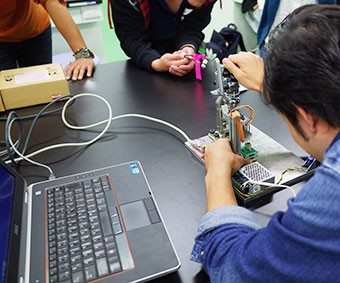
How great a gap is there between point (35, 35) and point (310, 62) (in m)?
1.58

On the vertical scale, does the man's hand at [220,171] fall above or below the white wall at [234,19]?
above

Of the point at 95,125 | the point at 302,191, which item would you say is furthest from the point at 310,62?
the point at 95,125

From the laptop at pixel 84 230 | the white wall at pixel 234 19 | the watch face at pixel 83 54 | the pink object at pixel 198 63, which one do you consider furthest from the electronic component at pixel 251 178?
the white wall at pixel 234 19

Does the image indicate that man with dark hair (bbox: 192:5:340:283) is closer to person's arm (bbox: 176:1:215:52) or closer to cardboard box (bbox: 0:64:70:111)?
cardboard box (bbox: 0:64:70:111)

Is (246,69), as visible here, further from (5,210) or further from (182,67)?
(5,210)

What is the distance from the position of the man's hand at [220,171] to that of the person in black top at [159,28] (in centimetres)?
55

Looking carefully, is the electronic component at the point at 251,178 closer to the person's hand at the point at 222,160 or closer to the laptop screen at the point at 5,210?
the person's hand at the point at 222,160

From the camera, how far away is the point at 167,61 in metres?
1.26

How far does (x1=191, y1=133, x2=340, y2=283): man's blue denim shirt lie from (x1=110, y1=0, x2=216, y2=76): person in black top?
0.87 metres

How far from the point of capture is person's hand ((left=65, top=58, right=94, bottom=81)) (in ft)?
4.37

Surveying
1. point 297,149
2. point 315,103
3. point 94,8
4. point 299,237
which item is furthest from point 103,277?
point 94,8

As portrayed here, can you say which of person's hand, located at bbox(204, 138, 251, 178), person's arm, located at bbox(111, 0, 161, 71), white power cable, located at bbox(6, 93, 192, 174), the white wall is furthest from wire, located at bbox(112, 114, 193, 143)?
the white wall

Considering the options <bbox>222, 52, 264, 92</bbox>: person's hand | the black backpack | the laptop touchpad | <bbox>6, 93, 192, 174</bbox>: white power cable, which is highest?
<bbox>222, 52, 264, 92</bbox>: person's hand

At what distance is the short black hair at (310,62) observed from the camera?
450 mm
